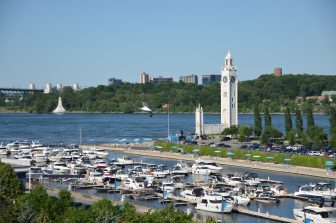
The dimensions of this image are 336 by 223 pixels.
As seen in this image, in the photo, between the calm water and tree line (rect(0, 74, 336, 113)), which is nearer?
the calm water

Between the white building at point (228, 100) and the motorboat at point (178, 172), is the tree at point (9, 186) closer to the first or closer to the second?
the motorboat at point (178, 172)

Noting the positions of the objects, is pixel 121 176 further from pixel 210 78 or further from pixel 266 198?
pixel 210 78

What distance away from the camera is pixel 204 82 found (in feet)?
595

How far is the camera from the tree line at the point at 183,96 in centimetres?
11650

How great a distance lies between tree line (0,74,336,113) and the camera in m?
116

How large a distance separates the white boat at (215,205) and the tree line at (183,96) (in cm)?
7979

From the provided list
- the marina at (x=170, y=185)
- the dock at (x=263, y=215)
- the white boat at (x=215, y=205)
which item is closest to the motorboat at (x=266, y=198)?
the marina at (x=170, y=185)

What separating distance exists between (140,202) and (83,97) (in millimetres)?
117865

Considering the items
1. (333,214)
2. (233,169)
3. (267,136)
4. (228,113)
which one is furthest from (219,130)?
(333,214)

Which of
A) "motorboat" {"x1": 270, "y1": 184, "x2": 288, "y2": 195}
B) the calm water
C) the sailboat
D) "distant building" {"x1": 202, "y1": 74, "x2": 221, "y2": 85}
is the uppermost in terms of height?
"distant building" {"x1": 202, "y1": 74, "x2": 221, "y2": 85}

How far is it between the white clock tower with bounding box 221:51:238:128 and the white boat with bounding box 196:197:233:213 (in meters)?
25.1

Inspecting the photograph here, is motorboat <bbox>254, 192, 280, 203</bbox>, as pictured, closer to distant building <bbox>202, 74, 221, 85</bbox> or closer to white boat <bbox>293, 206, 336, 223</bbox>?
white boat <bbox>293, 206, 336, 223</bbox>

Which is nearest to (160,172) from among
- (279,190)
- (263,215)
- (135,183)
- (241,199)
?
(135,183)

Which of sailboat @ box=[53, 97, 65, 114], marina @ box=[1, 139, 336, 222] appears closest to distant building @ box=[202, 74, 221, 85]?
sailboat @ box=[53, 97, 65, 114]
